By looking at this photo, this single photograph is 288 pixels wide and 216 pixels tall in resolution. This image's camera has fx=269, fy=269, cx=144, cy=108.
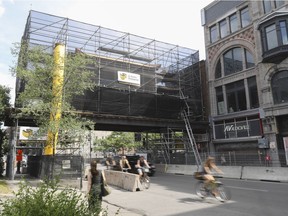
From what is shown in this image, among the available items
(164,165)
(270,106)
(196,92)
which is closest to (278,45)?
(270,106)

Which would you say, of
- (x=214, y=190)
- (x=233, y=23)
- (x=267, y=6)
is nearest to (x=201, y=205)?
(x=214, y=190)

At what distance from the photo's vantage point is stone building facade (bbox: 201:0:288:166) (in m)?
25.7

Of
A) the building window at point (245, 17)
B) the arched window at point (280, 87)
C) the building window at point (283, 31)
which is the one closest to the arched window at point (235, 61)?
the building window at point (245, 17)

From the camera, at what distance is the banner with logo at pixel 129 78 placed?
100 feet

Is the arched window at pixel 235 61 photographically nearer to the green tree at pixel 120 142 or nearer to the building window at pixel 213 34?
the building window at pixel 213 34

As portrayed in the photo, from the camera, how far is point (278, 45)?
83.3 ft

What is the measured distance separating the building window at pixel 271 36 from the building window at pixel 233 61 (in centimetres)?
464

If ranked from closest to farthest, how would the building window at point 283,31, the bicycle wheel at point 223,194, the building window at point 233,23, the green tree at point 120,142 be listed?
the bicycle wheel at point 223,194 → the building window at point 283,31 → the building window at point 233,23 → the green tree at point 120,142

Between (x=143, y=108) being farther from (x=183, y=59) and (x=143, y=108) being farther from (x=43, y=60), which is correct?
→ (x=43, y=60)

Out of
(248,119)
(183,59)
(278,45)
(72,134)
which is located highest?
(183,59)

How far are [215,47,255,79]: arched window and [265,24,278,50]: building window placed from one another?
11.0 feet

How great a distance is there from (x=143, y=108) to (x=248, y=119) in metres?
11.6

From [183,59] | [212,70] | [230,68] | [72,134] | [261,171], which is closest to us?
[72,134]

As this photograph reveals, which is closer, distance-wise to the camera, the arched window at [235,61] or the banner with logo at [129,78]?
the arched window at [235,61]
